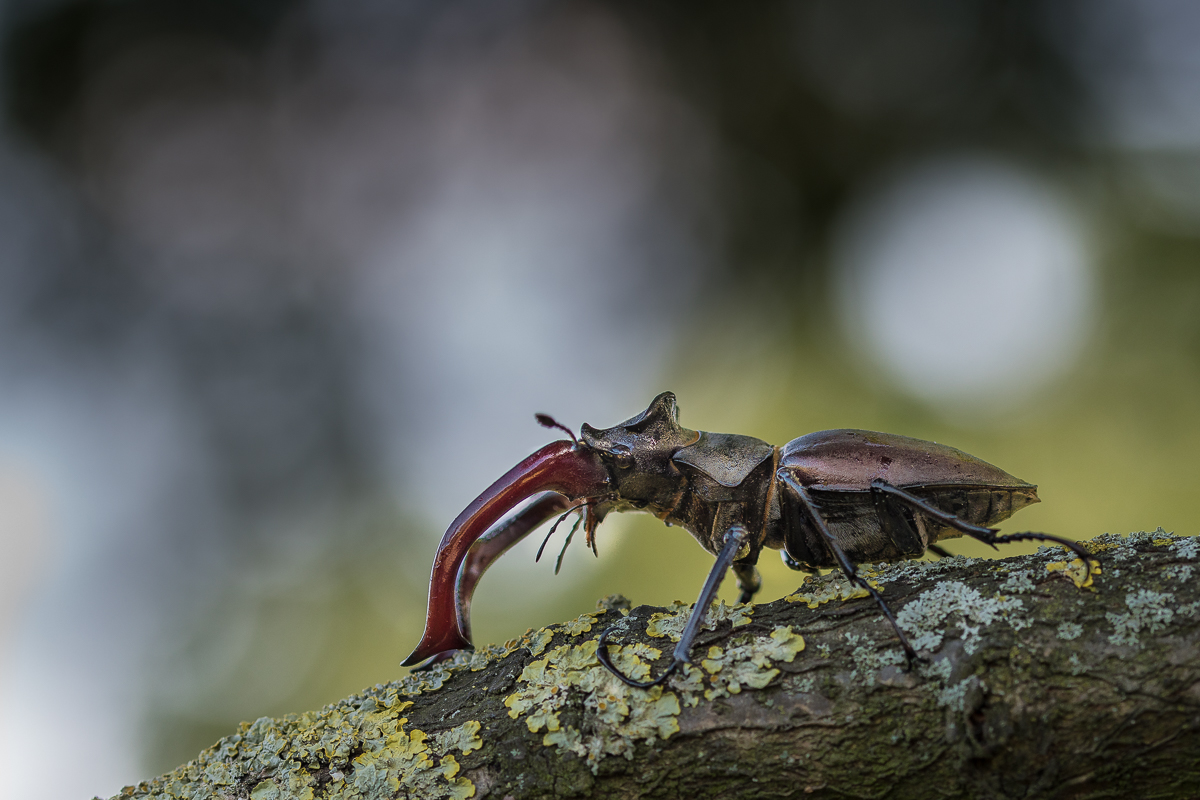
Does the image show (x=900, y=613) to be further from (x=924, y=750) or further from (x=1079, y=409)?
(x=1079, y=409)

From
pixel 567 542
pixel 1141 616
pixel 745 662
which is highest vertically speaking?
pixel 567 542

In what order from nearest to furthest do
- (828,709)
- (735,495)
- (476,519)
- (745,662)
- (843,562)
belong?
1. (828,709)
2. (745,662)
3. (843,562)
4. (476,519)
5. (735,495)

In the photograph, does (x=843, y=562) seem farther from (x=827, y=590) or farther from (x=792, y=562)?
(x=792, y=562)

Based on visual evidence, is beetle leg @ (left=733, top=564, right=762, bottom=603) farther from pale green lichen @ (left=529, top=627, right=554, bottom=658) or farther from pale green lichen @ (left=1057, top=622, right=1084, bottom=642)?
pale green lichen @ (left=1057, top=622, right=1084, bottom=642)

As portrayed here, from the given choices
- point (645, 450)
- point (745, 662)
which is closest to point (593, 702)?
point (745, 662)

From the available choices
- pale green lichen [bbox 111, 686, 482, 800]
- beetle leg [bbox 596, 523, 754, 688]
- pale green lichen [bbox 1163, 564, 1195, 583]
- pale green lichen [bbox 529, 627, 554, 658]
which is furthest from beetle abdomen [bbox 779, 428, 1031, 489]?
pale green lichen [bbox 111, 686, 482, 800]

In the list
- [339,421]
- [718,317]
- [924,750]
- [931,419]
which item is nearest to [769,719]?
[924,750]

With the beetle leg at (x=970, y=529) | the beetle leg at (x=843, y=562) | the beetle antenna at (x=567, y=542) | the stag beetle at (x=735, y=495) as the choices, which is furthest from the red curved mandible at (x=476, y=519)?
the beetle leg at (x=970, y=529)
